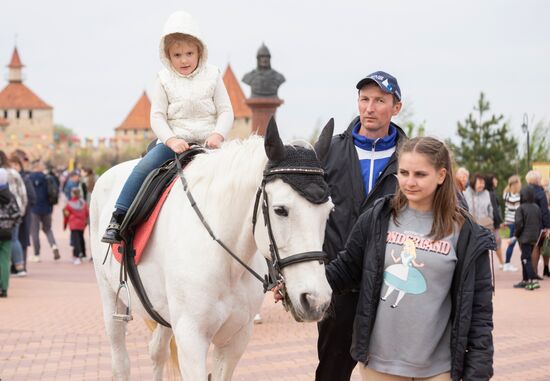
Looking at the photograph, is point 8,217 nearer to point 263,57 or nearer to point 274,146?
point 263,57

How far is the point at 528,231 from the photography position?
551 inches

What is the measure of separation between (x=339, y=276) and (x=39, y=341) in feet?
20.2

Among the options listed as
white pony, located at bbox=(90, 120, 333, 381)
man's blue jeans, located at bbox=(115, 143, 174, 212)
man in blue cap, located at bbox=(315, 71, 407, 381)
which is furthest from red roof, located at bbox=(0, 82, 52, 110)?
man in blue cap, located at bbox=(315, 71, 407, 381)

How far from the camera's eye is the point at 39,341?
30.3 feet

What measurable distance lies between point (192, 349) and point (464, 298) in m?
1.47

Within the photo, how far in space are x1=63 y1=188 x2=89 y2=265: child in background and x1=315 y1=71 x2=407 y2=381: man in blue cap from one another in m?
13.5

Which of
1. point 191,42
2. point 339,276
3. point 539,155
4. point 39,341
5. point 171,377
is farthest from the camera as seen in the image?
point 539,155

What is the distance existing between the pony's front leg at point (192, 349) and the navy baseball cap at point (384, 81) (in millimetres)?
1583

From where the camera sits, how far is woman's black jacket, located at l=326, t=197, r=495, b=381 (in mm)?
3531

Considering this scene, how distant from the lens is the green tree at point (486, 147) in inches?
1110

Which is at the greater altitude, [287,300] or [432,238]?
[432,238]

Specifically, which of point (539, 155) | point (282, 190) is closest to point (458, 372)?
point (282, 190)

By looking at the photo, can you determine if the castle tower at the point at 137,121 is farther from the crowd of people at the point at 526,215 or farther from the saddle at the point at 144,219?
the saddle at the point at 144,219

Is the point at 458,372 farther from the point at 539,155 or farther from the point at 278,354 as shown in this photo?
the point at 539,155
